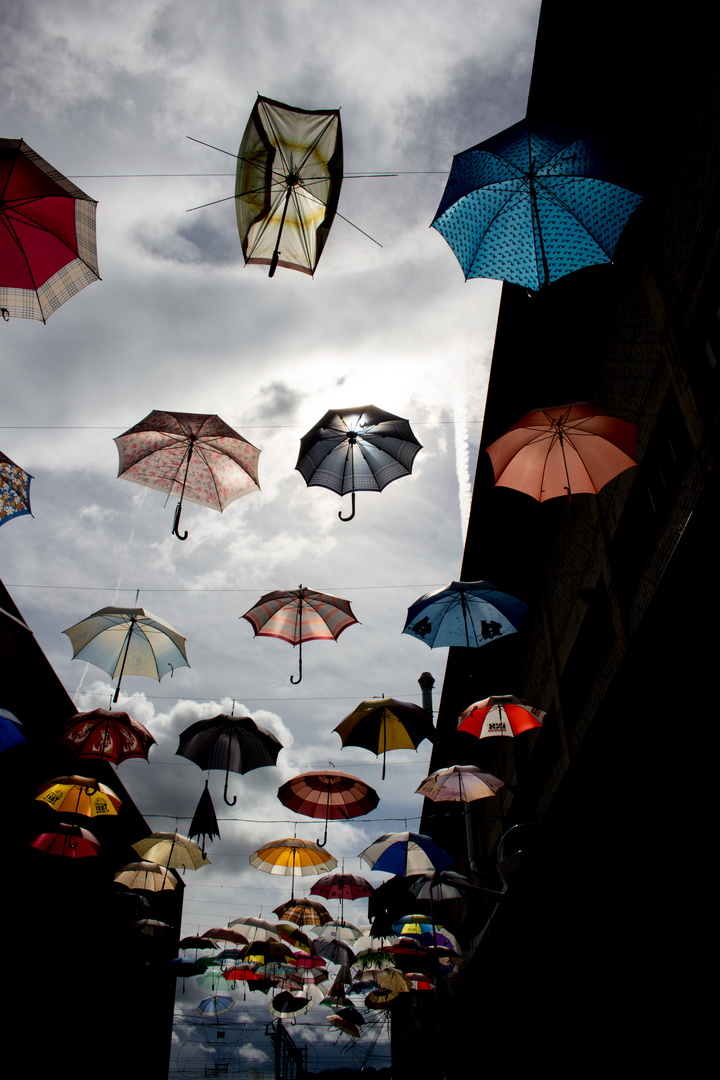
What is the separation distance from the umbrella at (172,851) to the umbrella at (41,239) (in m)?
11.1

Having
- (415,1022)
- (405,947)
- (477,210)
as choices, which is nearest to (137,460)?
(477,210)

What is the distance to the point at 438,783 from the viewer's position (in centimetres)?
898

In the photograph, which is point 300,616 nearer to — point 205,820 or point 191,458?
point 191,458

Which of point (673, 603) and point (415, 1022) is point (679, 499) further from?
point (415, 1022)

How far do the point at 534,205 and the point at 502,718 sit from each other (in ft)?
19.4

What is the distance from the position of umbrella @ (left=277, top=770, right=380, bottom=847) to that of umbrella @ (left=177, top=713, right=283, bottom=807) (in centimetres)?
93

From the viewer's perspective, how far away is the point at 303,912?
579 inches

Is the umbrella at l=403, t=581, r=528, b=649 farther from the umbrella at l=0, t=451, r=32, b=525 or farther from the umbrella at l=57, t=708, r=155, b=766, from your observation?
the umbrella at l=0, t=451, r=32, b=525

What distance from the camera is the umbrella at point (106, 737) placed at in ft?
29.8

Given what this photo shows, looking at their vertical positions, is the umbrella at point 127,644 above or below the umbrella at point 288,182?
below

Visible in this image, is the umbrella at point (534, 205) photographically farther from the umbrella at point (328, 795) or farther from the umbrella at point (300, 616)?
the umbrella at point (328, 795)

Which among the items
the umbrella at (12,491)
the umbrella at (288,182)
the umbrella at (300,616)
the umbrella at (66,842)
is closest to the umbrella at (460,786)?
the umbrella at (300,616)

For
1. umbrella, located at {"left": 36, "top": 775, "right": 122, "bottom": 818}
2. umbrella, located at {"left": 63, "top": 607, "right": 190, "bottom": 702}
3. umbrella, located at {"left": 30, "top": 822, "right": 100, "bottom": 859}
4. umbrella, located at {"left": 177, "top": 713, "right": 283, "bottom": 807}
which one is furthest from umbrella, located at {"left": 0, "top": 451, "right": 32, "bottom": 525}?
umbrella, located at {"left": 30, "top": 822, "right": 100, "bottom": 859}

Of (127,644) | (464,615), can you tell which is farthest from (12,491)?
(464,615)
